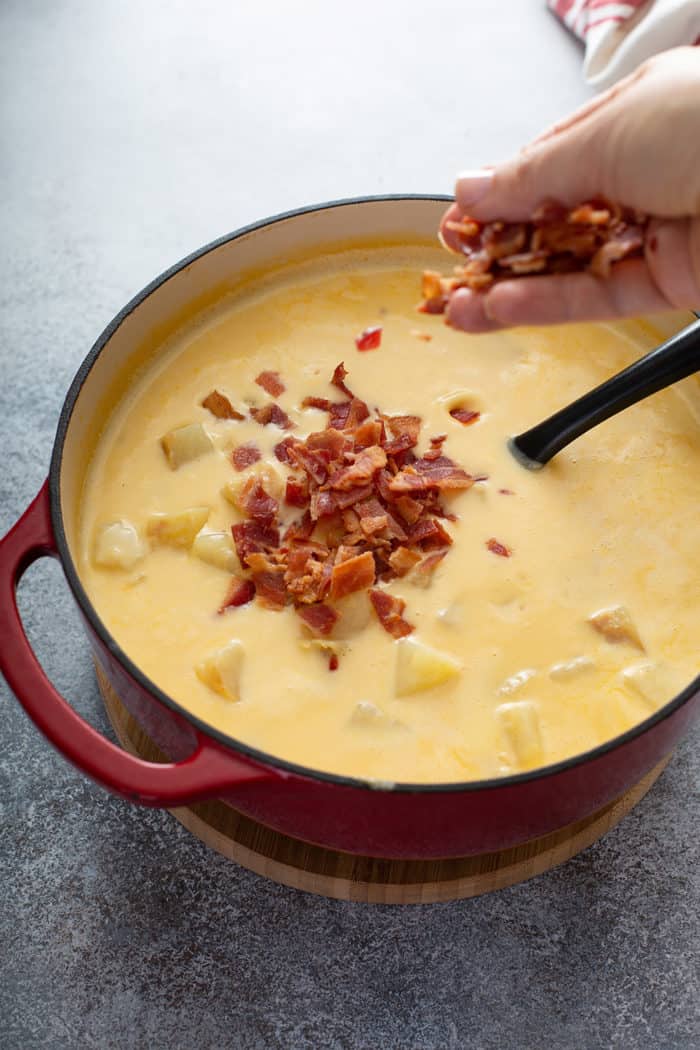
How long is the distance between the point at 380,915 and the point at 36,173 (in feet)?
6.23

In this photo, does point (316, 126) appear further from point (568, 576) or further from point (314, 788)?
point (314, 788)

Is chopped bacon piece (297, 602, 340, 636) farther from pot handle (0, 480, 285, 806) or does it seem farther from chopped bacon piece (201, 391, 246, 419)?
chopped bacon piece (201, 391, 246, 419)

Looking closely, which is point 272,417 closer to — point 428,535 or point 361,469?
point 361,469

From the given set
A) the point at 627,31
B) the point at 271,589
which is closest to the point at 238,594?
the point at 271,589

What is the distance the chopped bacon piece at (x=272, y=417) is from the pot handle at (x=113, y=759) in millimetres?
625

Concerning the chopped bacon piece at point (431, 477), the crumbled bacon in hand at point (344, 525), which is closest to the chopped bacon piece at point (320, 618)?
the crumbled bacon in hand at point (344, 525)

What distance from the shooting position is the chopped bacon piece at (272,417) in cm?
193

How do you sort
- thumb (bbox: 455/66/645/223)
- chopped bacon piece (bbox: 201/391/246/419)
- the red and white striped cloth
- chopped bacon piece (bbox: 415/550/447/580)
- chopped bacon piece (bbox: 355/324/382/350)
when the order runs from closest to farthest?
thumb (bbox: 455/66/645/223), chopped bacon piece (bbox: 415/550/447/580), chopped bacon piece (bbox: 201/391/246/419), chopped bacon piece (bbox: 355/324/382/350), the red and white striped cloth

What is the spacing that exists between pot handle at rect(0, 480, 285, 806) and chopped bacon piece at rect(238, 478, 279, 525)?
44cm

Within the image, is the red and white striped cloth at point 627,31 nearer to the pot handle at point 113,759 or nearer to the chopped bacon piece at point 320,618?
the chopped bacon piece at point 320,618

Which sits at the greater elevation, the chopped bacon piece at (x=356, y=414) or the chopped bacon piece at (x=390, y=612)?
the chopped bacon piece at (x=356, y=414)

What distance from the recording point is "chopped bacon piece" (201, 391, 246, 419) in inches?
76.6

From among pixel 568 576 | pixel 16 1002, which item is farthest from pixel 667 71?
pixel 16 1002

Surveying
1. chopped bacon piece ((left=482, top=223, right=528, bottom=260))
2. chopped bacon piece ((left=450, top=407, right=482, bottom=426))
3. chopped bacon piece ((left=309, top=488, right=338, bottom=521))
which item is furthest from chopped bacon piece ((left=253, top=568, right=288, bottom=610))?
chopped bacon piece ((left=482, top=223, right=528, bottom=260))
